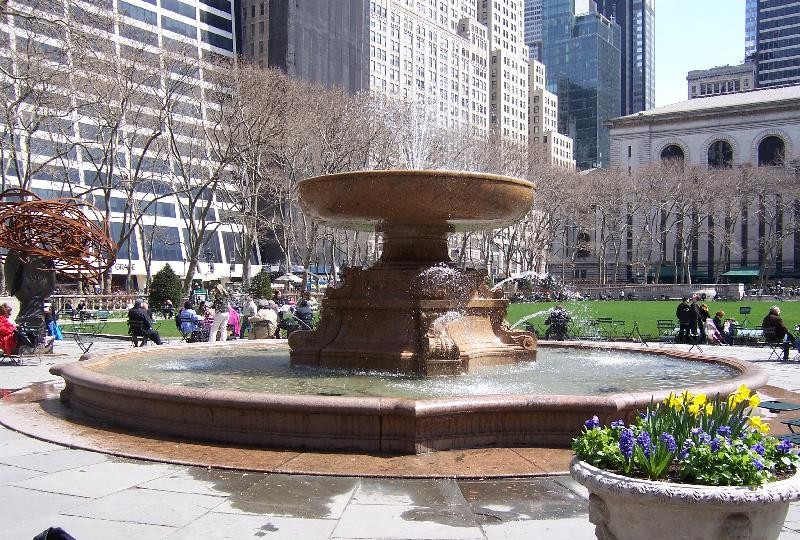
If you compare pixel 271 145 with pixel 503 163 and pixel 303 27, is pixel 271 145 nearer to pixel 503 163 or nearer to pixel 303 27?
pixel 503 163

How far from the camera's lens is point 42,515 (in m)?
5.25

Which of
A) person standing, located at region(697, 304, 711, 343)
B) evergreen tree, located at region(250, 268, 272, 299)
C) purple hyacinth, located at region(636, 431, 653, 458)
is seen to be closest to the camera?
purple hyacinth, located at region(636, 431, 653, 458)

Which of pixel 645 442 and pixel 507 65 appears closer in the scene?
pixel 645 442

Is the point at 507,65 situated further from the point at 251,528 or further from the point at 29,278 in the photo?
the point at 251,528

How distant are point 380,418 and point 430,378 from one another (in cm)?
318

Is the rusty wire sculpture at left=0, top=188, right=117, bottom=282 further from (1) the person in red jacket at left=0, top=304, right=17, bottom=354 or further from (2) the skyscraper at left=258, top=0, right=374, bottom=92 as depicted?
(2) the skyscraper at left=258, top=0, right=374, bottom=92

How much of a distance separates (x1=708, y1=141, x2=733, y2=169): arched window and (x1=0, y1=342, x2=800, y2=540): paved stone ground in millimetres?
95984

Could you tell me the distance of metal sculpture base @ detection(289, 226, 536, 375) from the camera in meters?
10.5

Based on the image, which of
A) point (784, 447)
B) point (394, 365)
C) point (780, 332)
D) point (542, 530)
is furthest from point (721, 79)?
point (784, 447)

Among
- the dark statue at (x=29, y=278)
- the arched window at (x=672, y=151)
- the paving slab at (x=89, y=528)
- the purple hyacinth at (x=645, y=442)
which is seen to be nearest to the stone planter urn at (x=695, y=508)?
the purple hyacinth at (x=645, y=442)

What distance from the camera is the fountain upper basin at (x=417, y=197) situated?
10.3 meters

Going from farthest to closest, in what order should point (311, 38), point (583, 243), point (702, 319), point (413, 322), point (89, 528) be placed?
point (311, 38)
point (583, 243)
point (702, 319)
point (413, 322)
point (89, 528)

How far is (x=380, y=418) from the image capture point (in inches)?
278

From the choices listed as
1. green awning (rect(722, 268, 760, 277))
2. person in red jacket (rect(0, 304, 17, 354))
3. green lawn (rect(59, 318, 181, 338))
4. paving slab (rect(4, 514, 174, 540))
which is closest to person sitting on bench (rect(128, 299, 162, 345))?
person in red jacket (rect(0, 304, 17, 354))
